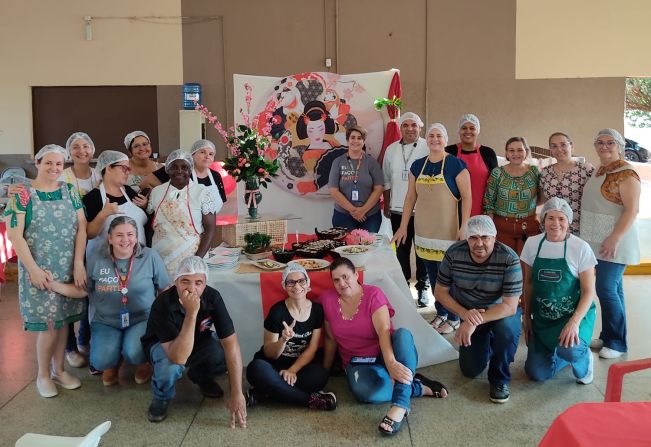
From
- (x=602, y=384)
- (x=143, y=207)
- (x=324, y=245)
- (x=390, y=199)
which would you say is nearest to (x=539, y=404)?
(x=602, y=384)

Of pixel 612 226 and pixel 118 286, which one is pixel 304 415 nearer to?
pixel 118 286

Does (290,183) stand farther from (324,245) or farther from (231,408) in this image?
(231,408)

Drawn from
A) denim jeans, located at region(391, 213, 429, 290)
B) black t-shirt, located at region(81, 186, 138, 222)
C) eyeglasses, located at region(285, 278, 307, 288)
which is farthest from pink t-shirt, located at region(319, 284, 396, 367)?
denim jeans, located at region(391, 213, 429, 290)

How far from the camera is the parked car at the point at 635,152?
374 inches

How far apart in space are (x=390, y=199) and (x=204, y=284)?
2136 millimetres

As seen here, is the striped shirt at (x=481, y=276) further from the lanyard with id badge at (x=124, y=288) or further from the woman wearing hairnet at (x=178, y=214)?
the lanyard with id badge at (x=124, y=288)

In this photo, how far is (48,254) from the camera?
3119 millimetres

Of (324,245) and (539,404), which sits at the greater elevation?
(324,245)

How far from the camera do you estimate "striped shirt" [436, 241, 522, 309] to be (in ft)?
10.2

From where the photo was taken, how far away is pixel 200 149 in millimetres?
3828

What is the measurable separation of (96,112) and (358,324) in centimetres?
565

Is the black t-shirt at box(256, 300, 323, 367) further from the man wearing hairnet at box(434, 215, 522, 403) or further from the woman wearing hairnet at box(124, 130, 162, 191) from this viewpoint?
the woman wearing hairnet at box(124, 130, 162, 191)

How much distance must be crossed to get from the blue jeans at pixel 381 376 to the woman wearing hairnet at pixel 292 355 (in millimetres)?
132

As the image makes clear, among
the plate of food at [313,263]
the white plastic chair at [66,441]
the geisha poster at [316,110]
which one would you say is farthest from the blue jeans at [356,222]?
the white plastic chair at [66,441]
